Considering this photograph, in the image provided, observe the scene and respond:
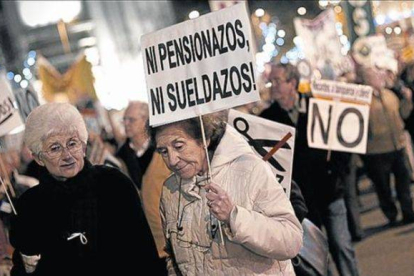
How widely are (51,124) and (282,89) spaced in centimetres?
486

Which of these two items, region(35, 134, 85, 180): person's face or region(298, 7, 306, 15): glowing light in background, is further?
region(298, 7, 306, 15): glowing light in background

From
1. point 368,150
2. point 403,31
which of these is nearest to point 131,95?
point 403,31

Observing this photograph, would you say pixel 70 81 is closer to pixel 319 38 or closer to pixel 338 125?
pixel 319 38

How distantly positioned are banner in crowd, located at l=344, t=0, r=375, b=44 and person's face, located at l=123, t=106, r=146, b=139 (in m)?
11.9

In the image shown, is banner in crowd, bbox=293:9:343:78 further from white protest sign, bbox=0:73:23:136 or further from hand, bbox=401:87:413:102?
white protest sign, bbox=0:73:23:136

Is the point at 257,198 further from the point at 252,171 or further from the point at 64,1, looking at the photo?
the point at 64,1

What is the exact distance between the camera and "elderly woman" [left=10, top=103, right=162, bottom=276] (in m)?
5.91

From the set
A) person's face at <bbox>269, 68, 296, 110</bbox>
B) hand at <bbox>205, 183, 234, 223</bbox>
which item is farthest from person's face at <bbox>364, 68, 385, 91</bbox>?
hand at <bbox>205, 183, 234, 223</bbox>

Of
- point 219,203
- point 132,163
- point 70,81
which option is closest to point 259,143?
point 219,203

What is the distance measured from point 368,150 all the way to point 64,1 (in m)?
42.9

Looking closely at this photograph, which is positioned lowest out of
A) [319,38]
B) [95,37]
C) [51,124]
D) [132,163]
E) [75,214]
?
[95,37]

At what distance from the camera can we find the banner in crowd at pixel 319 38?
47.9 feet

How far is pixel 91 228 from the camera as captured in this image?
5918mm

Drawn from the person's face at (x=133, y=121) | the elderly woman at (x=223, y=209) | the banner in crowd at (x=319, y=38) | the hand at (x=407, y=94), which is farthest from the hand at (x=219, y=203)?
the hand at (x=407, y=94)
